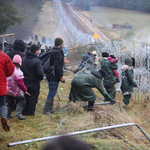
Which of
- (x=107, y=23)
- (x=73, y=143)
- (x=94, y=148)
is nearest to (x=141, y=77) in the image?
(x=94, y=148)

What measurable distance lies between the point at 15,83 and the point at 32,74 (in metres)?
0.51

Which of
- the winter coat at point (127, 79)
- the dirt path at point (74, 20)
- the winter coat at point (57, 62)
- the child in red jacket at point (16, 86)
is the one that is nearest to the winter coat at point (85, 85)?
the winter coat at point (57, 62)

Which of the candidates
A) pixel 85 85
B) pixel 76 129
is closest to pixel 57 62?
pixel 85 85

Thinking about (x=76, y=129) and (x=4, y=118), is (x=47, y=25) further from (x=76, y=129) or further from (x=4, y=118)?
(x=4, y=118)

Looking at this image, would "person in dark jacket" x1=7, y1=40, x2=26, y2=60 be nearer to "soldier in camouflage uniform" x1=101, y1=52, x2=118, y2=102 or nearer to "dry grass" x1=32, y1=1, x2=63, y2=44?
"soldier in camouflage uniform" x1=101, y1=52, x2=118, y2=102

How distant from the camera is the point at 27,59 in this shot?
13.0ft

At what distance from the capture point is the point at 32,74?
156 inches

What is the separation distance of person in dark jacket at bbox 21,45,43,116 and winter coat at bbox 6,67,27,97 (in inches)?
16.9

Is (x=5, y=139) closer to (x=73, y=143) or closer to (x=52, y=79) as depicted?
(x=52, y=79)

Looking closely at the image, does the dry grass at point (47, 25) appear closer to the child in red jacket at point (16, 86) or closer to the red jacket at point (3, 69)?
the child in red jacket at point (16, 86)

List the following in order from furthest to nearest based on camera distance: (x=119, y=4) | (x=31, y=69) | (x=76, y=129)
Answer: (x=119, y=4), (x=31, y=69), (x=76, y=129)

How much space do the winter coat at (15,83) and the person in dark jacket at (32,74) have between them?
0.43m

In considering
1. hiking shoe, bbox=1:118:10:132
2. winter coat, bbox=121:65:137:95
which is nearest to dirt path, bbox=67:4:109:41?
winter coat, bbox=121:65:137:95

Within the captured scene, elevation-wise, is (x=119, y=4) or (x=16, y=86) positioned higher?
(x=119, y=4)
